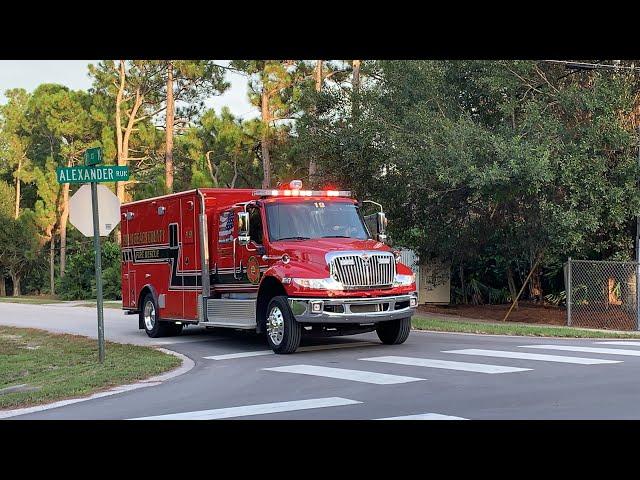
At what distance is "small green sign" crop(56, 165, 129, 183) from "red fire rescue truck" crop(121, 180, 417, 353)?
2409mm

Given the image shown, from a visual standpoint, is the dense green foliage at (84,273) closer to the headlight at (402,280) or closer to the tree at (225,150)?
the tree at (225,150)

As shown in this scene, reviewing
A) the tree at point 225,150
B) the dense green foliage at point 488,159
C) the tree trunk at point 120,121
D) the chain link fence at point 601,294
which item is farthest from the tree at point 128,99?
the chain link fence at point 601,294

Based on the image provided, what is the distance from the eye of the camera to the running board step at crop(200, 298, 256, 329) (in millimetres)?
15828

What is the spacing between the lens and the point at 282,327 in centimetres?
1498

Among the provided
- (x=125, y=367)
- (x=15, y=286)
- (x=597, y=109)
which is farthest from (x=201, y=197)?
(x=15, y=286)

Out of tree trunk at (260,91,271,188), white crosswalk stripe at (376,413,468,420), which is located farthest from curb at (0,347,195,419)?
tree trunk at (260,91,271,188)

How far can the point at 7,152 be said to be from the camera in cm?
5784

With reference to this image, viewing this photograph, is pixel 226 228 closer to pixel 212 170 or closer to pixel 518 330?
pixel 518 330

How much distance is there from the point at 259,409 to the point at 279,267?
556 centimetres

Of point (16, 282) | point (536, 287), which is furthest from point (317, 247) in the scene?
point (16, 282)

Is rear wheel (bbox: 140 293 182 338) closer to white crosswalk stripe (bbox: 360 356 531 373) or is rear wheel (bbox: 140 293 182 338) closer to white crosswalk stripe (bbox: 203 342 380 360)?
white crosswalk stripe (bbox: 203 342 380 360)

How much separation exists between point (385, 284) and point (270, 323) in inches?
81.2

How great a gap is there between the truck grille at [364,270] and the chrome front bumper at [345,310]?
0.88 ft

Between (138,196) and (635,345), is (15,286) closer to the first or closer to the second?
(138,196)
